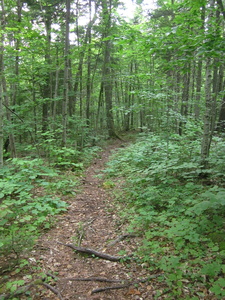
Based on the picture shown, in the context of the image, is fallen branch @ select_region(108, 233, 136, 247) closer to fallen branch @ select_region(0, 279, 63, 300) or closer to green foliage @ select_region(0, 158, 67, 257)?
fallen branch @ select_region(0, 279, 63, 300)

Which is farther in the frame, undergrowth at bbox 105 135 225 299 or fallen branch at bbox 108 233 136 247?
fallen branch at bbox 108 233 136 247

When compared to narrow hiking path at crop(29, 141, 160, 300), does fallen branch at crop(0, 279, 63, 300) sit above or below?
above

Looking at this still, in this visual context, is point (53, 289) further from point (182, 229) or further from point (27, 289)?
point (182, 229)

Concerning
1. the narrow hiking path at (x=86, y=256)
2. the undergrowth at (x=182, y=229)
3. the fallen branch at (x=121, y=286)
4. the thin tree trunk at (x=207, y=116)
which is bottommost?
the narrow hiking path at (x=86, y=256)

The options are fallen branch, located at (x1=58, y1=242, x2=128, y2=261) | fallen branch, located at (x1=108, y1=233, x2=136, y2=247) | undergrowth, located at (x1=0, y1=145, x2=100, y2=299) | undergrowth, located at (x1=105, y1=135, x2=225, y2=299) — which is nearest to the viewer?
undergrowth, located at (x1=105, y1=135, x2=225, y2=299)

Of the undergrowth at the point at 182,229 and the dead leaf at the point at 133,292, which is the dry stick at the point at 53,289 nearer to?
the dead leaf at the point at 133,292

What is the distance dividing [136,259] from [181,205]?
166cm

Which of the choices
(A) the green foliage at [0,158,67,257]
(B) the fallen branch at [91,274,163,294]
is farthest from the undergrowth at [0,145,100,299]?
(B) the fallen branch at [91,274,163,294]

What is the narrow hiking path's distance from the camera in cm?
281

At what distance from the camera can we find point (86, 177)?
27.4ft

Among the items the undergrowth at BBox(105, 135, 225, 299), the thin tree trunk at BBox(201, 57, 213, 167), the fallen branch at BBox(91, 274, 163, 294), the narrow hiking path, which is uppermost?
the thin tree trunk at BBox(201, 57, 213, 167)

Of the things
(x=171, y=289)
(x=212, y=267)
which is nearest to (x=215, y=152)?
(x=212, y=267)

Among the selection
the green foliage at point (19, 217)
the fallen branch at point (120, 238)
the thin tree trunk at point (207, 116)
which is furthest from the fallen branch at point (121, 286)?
the thin tree trunk at point (207, 116)

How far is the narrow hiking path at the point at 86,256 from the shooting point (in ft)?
9.21
